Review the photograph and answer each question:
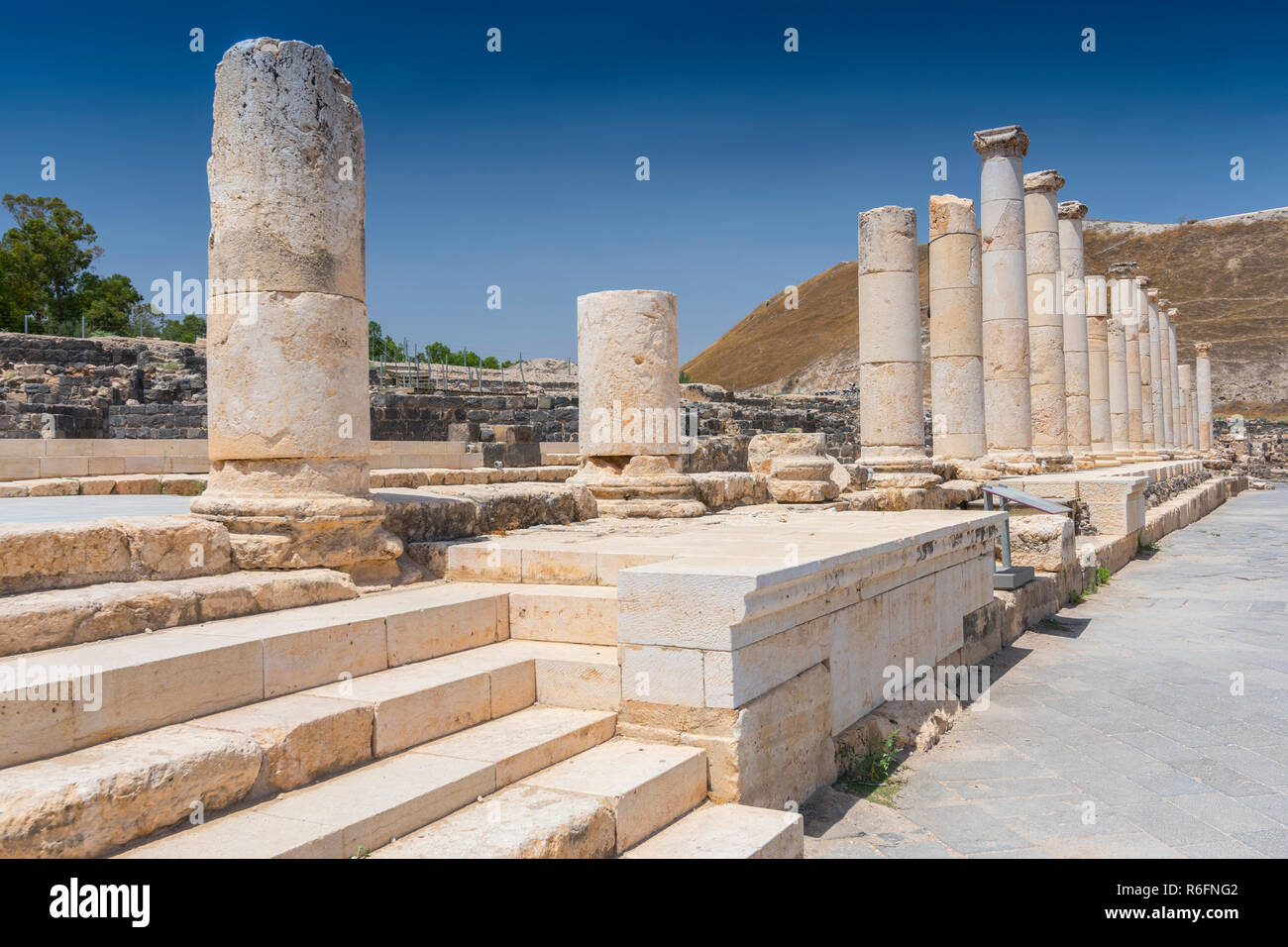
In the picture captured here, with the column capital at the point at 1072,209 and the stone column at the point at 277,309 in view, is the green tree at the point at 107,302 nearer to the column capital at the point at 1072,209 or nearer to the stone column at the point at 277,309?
the column capital at the point at 1072,209

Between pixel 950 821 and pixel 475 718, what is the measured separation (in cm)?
221

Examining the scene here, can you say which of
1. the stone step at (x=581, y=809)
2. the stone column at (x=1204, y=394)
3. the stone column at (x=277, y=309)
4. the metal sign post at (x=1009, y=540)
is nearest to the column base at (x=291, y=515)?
the stone column at (x=277, y=309)

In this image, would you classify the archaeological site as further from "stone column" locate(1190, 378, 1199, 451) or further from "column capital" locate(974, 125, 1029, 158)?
"stone column" locate(1190, 378, 1199, 451)

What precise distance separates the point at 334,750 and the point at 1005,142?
1574 centimetres

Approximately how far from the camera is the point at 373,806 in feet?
9.43

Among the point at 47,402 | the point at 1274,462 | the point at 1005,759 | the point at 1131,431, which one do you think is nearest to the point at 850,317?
the point at 1274,462

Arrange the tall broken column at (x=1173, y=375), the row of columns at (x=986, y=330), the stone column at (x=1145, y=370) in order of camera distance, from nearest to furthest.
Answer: the row of columns at (x=986, y=330) → the stone column at (x=1145, y=370) → the tall broken column at (x=1173, y=375)

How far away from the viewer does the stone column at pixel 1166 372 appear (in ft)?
108

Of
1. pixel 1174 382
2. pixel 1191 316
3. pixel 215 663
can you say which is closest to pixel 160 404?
pixel 215 663

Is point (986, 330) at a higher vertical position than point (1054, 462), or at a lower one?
higher

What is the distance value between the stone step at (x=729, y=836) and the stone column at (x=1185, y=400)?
41.1 meters

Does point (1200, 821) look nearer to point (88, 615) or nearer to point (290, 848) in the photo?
point (290, 848)

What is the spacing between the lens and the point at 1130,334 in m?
28.8

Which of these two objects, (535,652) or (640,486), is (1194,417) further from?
(535,652)
